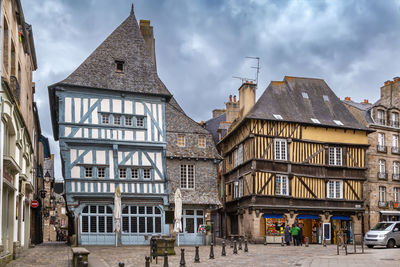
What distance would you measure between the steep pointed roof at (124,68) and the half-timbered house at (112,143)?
0.17 ft

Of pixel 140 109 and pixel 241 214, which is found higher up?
pixel 140 109

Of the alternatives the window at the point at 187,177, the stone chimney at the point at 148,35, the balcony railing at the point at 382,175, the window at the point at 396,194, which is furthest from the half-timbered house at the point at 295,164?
the stone chimney at the point at 148,35

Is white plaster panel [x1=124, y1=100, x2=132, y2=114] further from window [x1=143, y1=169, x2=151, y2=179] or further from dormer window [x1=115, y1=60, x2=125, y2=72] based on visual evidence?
window [x1=143, y1=169, x2=151, y2=179]

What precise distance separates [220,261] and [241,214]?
57.9 ft

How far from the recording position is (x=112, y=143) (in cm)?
2767

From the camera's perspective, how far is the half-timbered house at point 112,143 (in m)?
26.9

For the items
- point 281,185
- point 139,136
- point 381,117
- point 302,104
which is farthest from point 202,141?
point 381,117

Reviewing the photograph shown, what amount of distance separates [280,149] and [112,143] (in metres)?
11.1

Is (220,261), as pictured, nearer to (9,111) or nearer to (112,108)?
(9,111)

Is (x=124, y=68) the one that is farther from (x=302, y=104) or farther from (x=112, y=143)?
(x=302, y=104)

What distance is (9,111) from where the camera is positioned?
46.4ft

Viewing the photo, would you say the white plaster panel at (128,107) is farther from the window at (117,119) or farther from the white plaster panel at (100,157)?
the white plaster panel at (100,157)

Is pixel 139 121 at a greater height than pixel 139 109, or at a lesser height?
lesser

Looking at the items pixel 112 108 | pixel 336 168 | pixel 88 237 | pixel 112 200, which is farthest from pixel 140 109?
pixel 336 168
